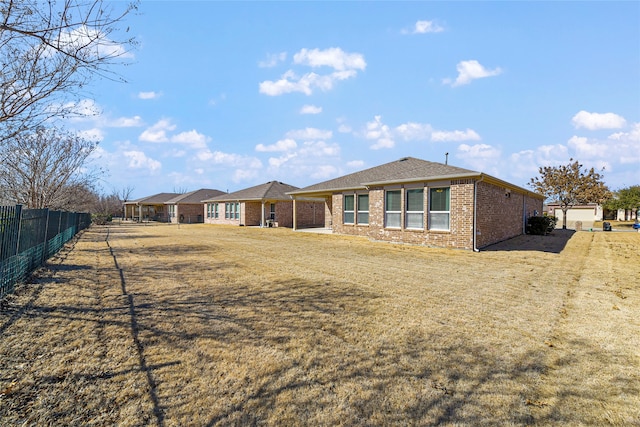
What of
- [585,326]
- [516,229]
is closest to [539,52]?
[516,229]

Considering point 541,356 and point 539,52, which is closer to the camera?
point 541,356

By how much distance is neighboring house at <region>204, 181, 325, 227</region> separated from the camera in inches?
1110

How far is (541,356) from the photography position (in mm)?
3582

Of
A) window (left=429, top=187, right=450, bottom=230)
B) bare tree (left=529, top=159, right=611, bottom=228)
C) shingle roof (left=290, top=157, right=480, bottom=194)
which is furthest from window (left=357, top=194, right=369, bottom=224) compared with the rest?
bare tree (left=529, top=159, right=611, bottom=228)

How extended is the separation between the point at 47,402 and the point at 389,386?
293 centimetres

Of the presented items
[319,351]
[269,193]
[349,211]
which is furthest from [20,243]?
[269,193]

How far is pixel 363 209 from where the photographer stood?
18.0 meters

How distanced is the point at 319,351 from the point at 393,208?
1183 centimetres

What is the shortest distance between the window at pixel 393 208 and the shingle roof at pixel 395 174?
0.74 meters

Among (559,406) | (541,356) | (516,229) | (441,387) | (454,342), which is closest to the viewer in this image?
(559,406)

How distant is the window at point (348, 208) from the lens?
18.7 metres

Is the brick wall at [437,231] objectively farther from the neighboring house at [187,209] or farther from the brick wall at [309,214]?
the neighboring house at [187,209]

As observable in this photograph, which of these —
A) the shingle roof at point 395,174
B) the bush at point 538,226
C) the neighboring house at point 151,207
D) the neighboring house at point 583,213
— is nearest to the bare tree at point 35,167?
the shingle roof at point 395,174

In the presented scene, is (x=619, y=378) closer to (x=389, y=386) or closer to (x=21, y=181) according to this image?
(x=389, y=386)
